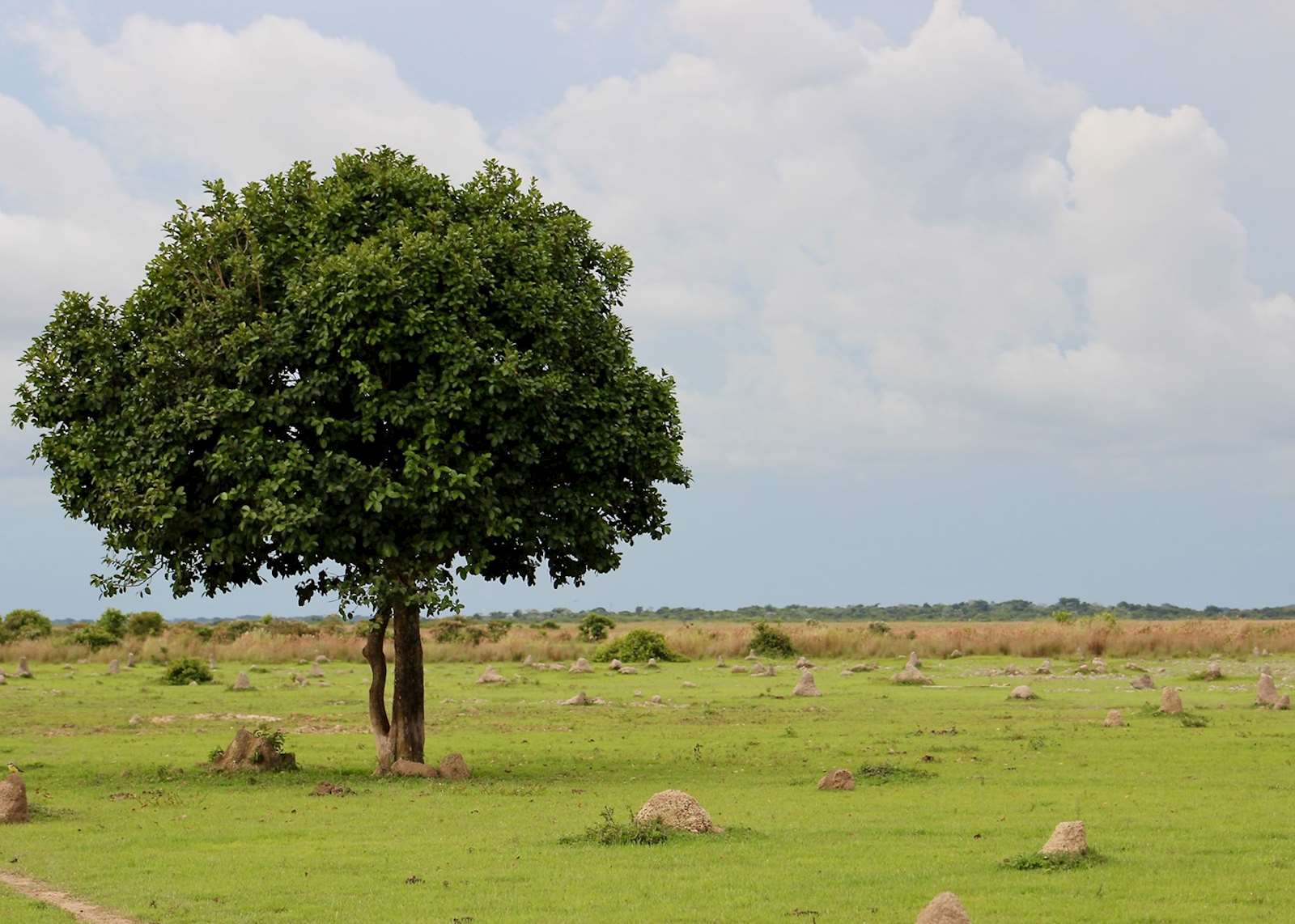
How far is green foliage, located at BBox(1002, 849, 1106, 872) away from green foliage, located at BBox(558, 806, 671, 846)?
4.68 m

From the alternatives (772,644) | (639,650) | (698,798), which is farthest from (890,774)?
(772,644)

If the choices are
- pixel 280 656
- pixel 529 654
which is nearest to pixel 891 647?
pixel 529 654

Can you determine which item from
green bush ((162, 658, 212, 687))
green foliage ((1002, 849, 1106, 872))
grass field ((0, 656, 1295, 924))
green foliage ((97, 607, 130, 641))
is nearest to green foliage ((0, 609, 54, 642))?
green foliage ((97, 607, 130, 641))

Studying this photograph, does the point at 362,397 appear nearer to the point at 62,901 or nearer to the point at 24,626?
the point at 62,901

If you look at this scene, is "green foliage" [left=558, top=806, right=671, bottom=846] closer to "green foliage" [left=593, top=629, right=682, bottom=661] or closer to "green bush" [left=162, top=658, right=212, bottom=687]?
"green bush" [left=162, top=658, right=212, bottom=687]

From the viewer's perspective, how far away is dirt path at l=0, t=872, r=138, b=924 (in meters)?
15.7

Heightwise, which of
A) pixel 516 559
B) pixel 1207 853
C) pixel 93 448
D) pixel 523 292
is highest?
pixel 523 292

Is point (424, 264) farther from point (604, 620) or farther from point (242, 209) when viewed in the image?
point (604, 620)

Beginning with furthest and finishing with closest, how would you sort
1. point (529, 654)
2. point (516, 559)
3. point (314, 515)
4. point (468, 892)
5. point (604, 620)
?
point (604, 620), point (529, 654), point (516, 559), point (314, 515), point (468, 892)

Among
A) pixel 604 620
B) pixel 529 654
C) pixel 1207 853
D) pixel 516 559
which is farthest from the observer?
pixel 604 620

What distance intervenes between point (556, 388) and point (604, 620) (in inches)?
2696

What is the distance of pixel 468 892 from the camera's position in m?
16.5

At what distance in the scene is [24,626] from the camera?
90.1 meters

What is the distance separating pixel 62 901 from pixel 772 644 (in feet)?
191
